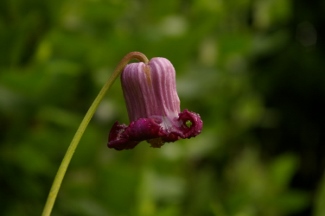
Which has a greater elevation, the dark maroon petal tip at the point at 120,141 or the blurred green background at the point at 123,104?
the blurred green background at the point at 123,104

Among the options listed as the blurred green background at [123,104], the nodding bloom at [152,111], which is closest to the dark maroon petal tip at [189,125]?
the nodding bloom at [152,111]

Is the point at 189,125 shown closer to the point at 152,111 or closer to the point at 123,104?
the point at 152,111

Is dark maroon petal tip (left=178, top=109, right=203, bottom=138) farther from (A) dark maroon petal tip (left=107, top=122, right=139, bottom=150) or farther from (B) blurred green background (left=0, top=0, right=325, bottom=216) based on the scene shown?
(B) blurred green background (left=0, top=0, right=325, bottom=216)

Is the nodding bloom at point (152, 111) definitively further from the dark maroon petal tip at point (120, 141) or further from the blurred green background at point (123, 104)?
the blurred green background at point (123, 104)

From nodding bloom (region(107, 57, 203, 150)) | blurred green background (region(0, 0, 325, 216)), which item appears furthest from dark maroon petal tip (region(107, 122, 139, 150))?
blurred green background (region(0, 0, 325, 216))

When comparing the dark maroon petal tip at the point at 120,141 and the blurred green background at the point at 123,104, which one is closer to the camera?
the dark maroon petal tip at the point at 120,141
